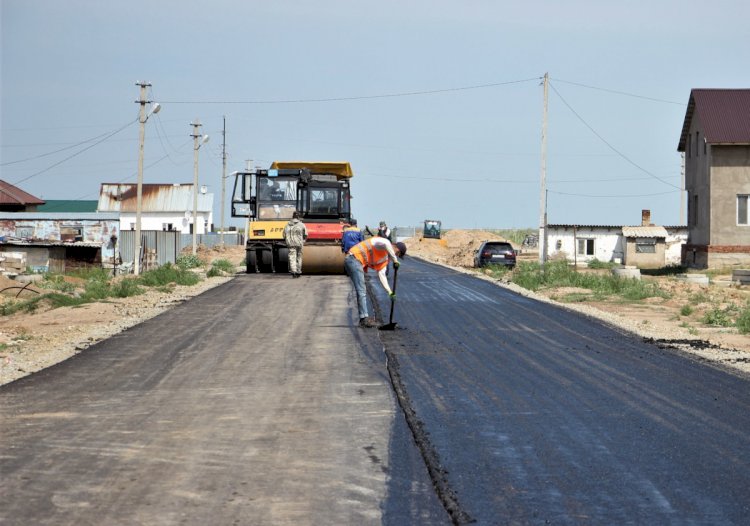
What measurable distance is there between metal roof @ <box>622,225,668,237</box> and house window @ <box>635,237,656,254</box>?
366 mm

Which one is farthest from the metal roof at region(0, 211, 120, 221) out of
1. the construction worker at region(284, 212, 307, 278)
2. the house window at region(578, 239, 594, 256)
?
the construction worker at region(284, 212, 307, 278)

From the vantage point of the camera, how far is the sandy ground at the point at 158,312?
599 inches

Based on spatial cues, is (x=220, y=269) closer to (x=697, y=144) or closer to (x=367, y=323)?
(x=367, y=323)

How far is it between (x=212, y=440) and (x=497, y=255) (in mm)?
41704

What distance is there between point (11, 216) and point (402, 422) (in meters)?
56.4

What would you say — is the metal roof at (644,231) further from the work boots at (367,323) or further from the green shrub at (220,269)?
the work boots at (367,323)

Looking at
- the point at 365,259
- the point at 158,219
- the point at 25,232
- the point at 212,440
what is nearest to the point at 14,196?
the point at 25,232

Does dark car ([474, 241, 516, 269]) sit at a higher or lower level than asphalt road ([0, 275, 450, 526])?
higher

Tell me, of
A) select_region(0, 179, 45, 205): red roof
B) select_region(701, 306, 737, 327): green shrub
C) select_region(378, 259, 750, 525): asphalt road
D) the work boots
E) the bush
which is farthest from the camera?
select_region(0, 179, 45, 205): red roof

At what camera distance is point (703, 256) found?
4878cm

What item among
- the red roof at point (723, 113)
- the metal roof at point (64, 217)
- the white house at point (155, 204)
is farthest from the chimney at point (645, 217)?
the white house at point (155, 204)

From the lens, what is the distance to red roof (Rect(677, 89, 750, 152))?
156 feet

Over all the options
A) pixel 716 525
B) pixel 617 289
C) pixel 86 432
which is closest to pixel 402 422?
pixel 86 432

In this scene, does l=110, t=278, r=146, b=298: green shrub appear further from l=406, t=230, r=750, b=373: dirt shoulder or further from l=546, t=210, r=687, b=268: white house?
l=546, t=210, r=687, b=268: white house
